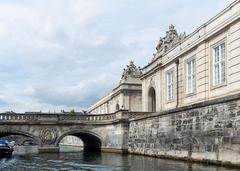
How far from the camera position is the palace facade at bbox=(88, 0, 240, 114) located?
2616 cm

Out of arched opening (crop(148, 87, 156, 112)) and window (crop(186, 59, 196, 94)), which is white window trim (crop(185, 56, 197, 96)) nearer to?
window (crop(186, 59, 196, 94))

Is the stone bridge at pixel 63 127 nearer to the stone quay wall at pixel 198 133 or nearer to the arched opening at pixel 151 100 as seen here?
the arched opening at pixel 151 100

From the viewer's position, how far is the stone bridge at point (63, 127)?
40.1 metres

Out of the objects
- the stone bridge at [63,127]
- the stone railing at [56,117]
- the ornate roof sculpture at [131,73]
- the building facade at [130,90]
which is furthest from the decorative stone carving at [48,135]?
the ornate roof sculpture at [131,73]

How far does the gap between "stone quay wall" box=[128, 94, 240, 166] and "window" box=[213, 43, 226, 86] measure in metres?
3.62

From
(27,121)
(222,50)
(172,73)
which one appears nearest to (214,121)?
(222,50)

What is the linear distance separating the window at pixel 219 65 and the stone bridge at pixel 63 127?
13083 millimetres

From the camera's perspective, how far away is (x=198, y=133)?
78.1 ft

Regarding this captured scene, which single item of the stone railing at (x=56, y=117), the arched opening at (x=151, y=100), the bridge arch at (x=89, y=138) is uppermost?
the arched opening at (x=151, y=100)

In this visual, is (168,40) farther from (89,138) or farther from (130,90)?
(89,138)

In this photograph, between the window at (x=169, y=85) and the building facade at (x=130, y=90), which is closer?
the window at (x=169, y=85)

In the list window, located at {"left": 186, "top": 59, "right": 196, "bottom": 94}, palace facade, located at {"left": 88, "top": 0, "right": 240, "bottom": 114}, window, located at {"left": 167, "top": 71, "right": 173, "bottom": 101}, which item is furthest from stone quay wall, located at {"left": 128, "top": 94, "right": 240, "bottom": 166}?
window, located at {"left": 167, "top": 71, "right": 173, "bottom": 101}

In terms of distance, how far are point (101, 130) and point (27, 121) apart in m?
7.18

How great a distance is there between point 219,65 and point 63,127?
61.4 feet
